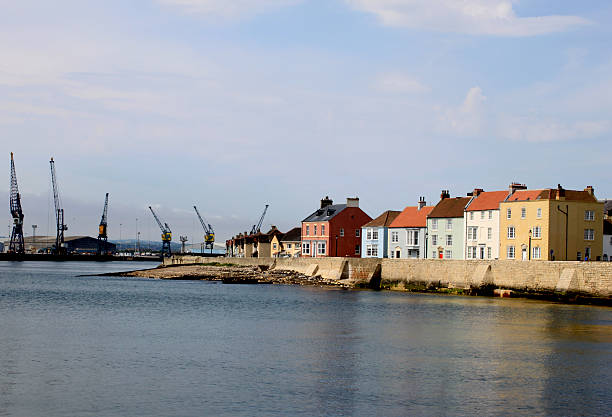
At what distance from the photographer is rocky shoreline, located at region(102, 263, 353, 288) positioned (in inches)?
3713

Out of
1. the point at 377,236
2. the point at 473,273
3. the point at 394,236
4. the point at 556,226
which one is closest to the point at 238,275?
the point at 377,236

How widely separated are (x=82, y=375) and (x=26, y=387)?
2849 mm

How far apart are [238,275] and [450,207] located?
109 feet

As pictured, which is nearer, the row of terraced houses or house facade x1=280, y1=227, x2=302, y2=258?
the row of terraced houses

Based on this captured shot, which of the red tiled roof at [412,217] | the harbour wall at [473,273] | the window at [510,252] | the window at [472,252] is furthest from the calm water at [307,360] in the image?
the red tiled roof at [412,217]

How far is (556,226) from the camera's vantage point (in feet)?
246

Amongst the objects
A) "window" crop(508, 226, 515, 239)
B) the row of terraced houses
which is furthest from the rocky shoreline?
"window" crop(508, 226, 515, 239)

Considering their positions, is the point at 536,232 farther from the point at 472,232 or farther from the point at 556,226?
the point at 472,232

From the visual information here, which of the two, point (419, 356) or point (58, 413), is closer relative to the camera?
point (58, 413)

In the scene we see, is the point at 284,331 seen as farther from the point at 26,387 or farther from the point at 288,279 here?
the point at 288,279

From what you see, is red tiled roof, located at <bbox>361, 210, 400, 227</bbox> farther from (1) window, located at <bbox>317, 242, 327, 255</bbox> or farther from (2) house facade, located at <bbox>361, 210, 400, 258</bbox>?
(1) window, located at <bbox>317, 242, 327, 255</bbox>

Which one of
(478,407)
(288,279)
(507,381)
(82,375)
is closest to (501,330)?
(507,381)

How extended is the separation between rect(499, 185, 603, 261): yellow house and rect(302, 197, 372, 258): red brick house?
3313 cm

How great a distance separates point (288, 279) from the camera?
97125 mm
